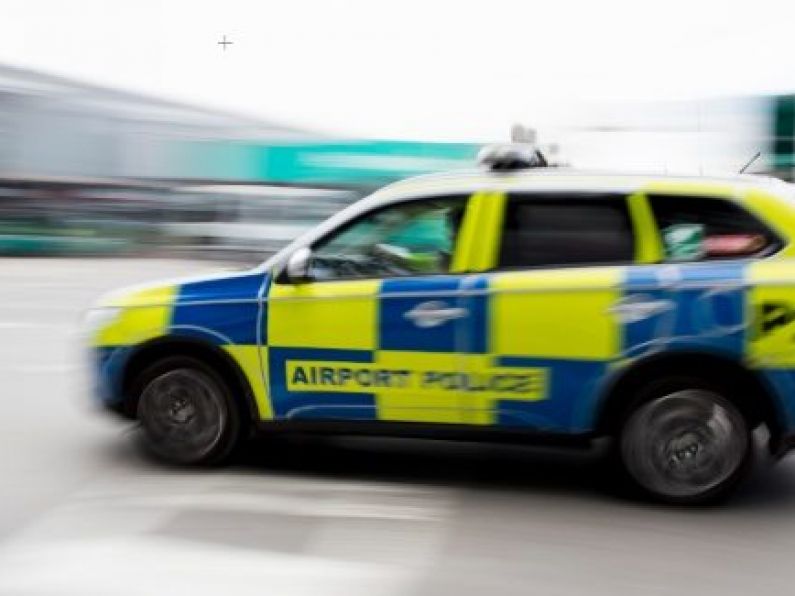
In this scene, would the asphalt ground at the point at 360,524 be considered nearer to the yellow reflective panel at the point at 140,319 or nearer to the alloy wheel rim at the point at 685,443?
the alloy wheel rim at the point at 685,443

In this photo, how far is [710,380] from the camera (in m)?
5.11

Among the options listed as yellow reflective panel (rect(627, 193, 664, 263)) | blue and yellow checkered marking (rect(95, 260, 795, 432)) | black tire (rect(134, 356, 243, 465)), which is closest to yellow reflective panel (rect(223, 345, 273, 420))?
blue and yellow checkered marking (rect(95, 260, 795, 432))

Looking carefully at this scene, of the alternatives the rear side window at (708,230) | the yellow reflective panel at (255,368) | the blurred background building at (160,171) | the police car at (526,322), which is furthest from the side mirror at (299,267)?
the blurred background building at (160,171)

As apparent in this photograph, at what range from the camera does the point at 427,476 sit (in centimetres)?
573

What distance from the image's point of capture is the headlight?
5887mm

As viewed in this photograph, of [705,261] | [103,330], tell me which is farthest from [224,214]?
[705,261]

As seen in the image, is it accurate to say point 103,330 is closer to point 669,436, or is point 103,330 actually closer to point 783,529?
point 669,436

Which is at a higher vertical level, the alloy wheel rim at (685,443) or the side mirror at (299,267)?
the side mirror at (299,267)

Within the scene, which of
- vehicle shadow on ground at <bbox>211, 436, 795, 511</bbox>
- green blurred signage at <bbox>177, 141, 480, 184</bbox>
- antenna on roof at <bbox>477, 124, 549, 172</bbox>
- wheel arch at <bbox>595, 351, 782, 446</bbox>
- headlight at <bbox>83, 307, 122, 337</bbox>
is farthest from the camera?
green blurred signage at <bbox>177, 141, 480, 184</bbox>

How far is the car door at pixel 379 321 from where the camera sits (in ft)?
17.4

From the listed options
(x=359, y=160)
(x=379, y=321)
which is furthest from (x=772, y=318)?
(x=359, y=160)

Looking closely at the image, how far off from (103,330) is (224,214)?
13669 millimetres

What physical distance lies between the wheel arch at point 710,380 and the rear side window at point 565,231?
19.3 inches

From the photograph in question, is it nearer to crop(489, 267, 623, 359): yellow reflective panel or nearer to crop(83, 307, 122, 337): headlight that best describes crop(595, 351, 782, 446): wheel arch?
crop(489, 267, 623, 359): yellow reflective panel
